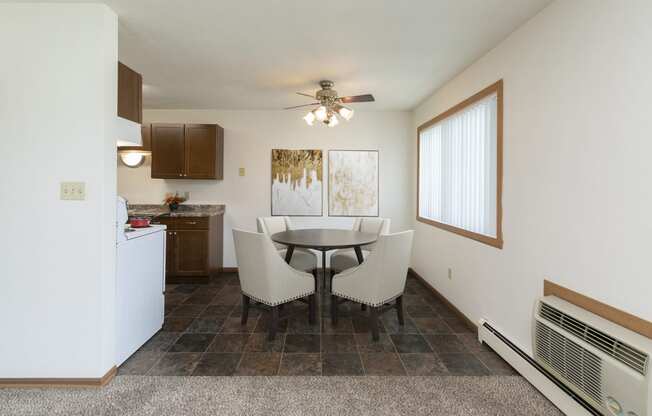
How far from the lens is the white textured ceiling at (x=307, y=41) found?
1.93 m

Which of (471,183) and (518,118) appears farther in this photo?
(471,183)

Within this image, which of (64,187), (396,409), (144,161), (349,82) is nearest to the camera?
(396,409)

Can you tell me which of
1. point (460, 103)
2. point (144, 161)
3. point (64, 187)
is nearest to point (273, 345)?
point (64, 187)

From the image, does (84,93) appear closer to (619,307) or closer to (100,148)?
(100,148)

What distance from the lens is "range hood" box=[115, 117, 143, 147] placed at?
2047 mm

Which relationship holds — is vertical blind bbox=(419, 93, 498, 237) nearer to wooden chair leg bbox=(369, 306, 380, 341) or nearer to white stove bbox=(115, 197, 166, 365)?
wooden chair leg bbox=(369, 306, 380, 341)

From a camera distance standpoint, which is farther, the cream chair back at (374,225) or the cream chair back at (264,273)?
the cream chair back at (374,225)

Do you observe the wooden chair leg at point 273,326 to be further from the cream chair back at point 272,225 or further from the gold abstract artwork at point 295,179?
the gold abstract artwork at point 295,179

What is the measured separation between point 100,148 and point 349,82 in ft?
7.61

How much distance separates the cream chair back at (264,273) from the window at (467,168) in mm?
1625

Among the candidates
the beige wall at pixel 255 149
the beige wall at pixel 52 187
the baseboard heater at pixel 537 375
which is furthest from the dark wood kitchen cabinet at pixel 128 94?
the baseboard heater at pixel 537 375

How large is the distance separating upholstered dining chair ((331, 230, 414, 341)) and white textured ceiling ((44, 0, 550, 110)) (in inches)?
59.5

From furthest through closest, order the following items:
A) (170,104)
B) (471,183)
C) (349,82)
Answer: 1. (170,104)
2. (349,82)
3. (471,183)

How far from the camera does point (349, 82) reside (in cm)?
320
